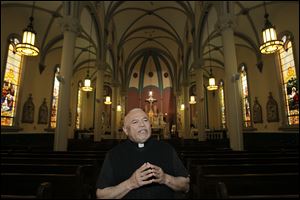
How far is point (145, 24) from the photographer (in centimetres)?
2269

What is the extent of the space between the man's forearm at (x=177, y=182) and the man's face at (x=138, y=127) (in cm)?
44

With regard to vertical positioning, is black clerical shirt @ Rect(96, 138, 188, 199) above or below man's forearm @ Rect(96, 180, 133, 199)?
above

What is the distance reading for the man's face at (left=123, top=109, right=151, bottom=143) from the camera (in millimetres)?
1915

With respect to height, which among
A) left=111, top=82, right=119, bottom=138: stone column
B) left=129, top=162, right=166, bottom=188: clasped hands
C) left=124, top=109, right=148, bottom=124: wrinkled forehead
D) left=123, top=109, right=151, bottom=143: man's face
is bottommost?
left=129, top=162, right=166, bottom=188: clasped hands

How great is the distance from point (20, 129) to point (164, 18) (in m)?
17.7

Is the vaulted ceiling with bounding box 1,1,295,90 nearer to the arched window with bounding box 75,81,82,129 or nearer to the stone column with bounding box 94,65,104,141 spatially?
the stone column with bounding box 94,65,104,141

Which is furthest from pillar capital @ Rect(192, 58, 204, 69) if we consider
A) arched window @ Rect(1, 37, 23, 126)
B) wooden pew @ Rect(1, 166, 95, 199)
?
wooden pew @ Rect(1, 166, 95, 199)

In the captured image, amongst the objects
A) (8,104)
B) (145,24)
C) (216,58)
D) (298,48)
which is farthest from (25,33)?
(216,58)

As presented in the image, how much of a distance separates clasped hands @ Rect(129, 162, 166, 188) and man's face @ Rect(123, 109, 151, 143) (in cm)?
31

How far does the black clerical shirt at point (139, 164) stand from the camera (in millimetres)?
1786

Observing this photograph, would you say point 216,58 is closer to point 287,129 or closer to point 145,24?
point 145,24

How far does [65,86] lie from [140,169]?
7.77 m

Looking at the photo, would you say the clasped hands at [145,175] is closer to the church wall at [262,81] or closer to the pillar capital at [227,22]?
the pillar capital at [227,22]

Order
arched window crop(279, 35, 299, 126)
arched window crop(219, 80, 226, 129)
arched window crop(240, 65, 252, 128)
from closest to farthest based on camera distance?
arched window crop(279, 35, 299, 126) → arched window crop(240, 65, 252, 128) → arched window crop(219, 80, 226, 129)
